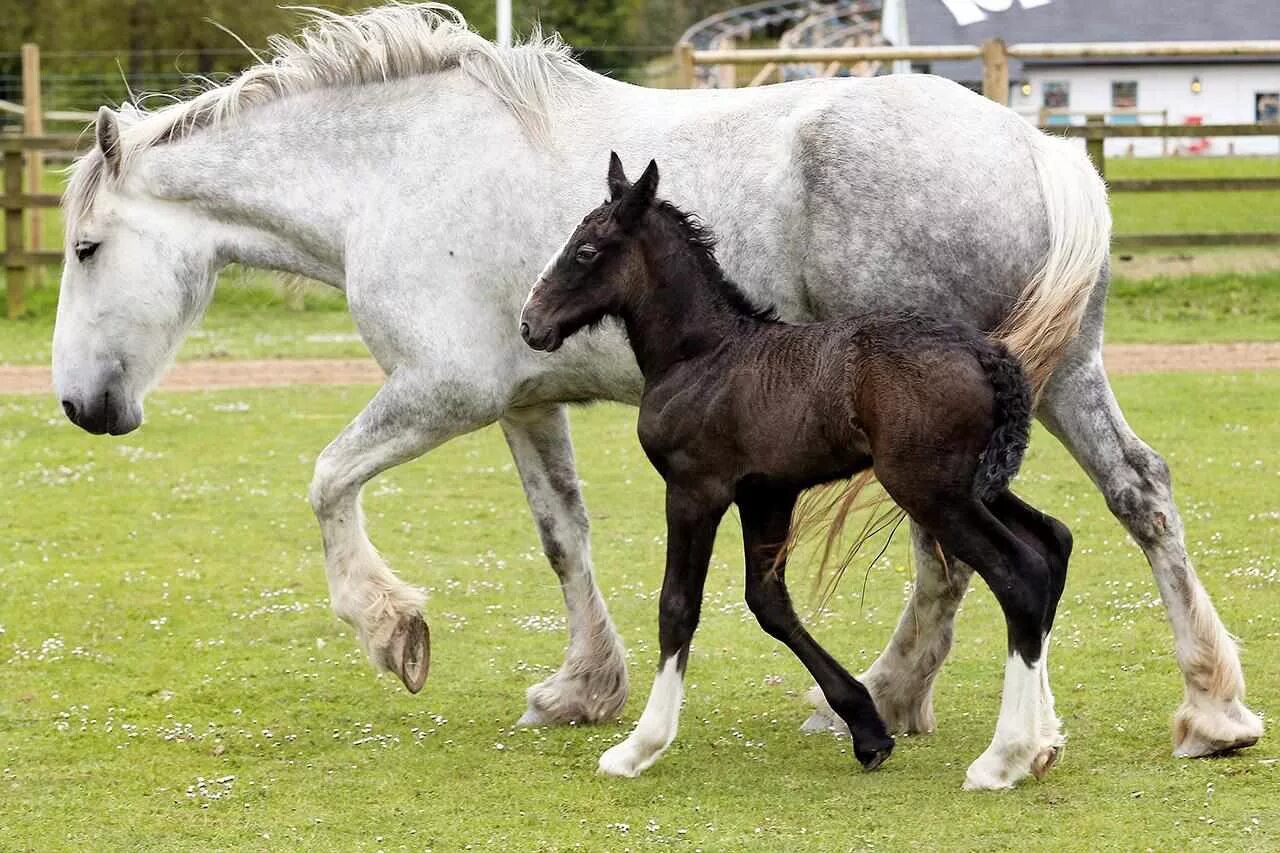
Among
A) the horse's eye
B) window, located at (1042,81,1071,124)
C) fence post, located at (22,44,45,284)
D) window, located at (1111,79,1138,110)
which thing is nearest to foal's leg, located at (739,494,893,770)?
the horse's eye

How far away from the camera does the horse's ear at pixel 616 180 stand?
5359mm

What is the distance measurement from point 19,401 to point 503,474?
4944mm

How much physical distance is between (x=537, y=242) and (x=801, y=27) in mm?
31858

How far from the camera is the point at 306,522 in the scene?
10172mm

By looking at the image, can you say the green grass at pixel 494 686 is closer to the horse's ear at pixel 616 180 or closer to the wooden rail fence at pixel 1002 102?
the horse's ear at pixel 616 180

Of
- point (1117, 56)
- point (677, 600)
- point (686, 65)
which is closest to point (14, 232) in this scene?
point (686, 65)

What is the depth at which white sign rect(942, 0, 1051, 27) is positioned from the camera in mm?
24531

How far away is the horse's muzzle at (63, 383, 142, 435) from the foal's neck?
6.98 ft

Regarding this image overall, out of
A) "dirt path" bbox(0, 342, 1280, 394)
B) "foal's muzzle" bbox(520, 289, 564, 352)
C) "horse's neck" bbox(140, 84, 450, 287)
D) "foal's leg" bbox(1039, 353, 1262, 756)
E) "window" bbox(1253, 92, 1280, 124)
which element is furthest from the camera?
"window" bbox(1253, 92, 1280, 124)

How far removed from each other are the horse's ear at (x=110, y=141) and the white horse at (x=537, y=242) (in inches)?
0.5

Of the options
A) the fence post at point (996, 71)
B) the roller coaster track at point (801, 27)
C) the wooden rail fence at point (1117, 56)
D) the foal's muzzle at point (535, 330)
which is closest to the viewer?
the foal's muzzle at point (535, 330)

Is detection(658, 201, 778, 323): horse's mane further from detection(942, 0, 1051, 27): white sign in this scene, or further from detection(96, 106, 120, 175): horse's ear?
detection(942, 0, 1051, 27): white sign

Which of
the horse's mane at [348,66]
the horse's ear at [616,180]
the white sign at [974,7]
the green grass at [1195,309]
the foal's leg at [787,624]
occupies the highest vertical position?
the horse's mane at [348,66]

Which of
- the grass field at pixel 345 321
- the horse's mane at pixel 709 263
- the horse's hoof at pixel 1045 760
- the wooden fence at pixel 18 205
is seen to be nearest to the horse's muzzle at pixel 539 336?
the horse's mane at pixel 709 263
